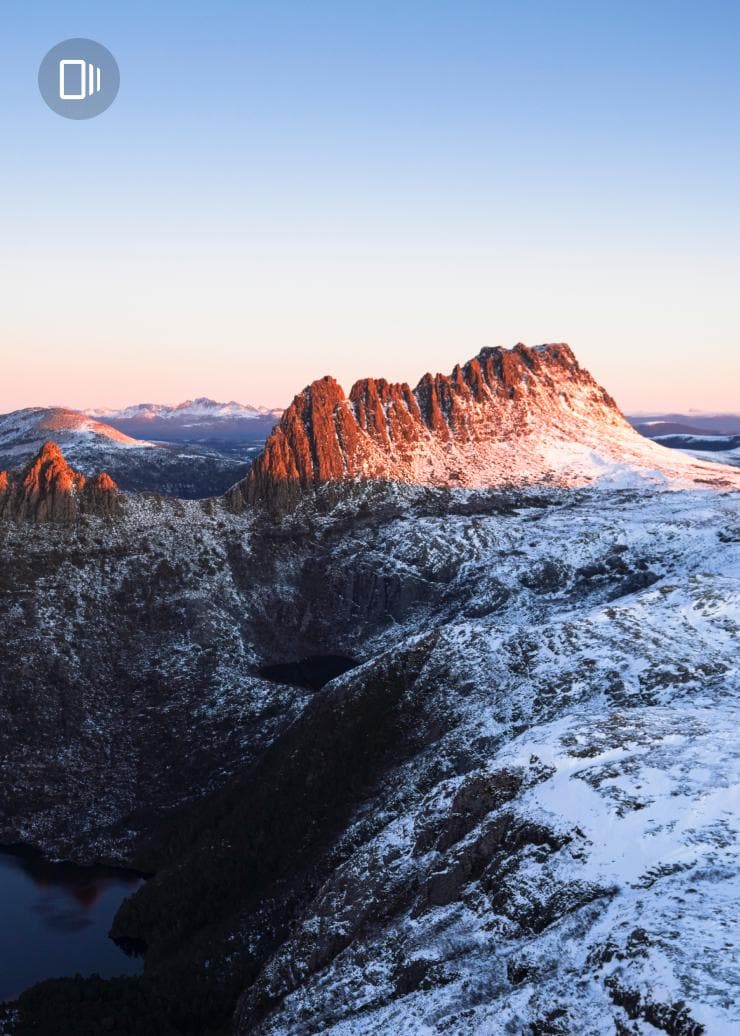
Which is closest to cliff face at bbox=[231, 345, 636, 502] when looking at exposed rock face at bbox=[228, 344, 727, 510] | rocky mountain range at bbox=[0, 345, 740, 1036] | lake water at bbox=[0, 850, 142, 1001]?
exposed rock face at bbox=[228, 344, 727, 510]

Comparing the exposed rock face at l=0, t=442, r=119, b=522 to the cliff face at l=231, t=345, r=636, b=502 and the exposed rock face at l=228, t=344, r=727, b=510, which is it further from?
the cliff face at l=231, t=345, r=636, b=502

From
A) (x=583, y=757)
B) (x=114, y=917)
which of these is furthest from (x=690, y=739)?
(x=114, y=917)

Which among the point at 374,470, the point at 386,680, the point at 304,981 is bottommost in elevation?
the point at 304,981

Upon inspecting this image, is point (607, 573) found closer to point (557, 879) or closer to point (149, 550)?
point (149, 550)

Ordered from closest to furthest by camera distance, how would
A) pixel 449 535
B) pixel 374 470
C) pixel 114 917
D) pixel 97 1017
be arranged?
pixel 97 1017 → pixel 114 917 → pixel 449 535 → pixel 374 470

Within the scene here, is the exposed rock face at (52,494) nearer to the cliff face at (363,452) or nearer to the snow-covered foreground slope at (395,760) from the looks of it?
the snow-covered foreground slope at (395,760)

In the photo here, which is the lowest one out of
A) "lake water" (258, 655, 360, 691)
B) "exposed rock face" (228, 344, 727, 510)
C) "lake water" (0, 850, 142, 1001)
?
"lake water" (0, 850, 142, 1001)
